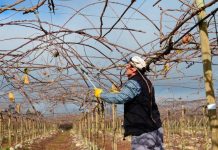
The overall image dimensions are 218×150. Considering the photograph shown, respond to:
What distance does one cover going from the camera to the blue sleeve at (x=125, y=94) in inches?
173

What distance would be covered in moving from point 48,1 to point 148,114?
260 centimetres

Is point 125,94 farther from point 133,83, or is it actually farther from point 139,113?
point 139,113

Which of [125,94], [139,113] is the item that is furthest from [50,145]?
[125,94]

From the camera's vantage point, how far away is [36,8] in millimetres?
2211

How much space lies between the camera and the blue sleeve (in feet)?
14.4

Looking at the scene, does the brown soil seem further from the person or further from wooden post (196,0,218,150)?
wooden post (196,0,218,150)

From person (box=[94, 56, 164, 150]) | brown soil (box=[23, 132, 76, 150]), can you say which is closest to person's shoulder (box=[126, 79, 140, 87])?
person (box=[94, 56, 164, 150])

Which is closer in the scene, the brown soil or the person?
the person

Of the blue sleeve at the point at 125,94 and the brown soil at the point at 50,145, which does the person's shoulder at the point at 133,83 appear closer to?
the blue sleeve at the point at 125,94

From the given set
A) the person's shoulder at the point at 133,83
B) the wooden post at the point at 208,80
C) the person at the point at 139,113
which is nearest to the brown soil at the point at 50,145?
the person at the point at 139,113

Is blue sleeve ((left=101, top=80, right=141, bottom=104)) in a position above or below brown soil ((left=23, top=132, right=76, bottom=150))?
above

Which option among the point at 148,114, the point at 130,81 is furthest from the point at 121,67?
the point at 148,114

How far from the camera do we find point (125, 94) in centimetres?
445

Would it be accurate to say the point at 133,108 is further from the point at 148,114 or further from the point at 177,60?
the point at 177,60
